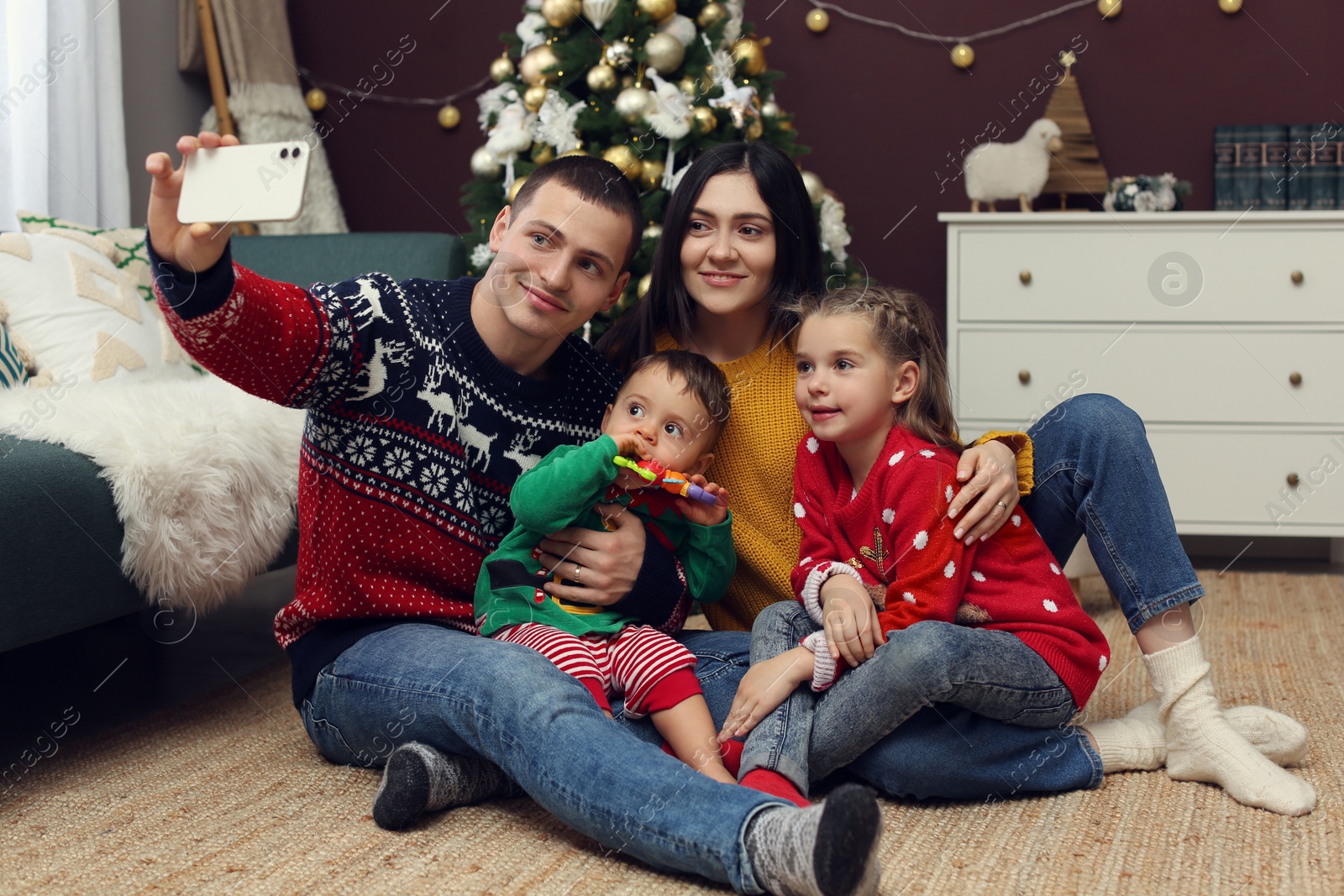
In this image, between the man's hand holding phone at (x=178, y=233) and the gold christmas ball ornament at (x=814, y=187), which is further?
the gold christmas ball ornament at (x=814, y=187)

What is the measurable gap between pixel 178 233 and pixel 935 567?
824mm

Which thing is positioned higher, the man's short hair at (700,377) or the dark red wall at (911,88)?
the dark red wall at (911,88)

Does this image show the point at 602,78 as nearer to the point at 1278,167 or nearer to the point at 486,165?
the point at 486,165

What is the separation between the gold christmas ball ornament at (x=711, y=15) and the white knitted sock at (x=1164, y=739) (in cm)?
171

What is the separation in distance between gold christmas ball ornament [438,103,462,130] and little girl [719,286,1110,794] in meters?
2.35

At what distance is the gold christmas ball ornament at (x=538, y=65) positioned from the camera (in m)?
2.34

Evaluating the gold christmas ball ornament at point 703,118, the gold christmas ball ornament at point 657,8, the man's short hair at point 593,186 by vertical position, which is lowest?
the man's short hair at point 593,186

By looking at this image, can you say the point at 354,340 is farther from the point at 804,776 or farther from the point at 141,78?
the point at 141,78

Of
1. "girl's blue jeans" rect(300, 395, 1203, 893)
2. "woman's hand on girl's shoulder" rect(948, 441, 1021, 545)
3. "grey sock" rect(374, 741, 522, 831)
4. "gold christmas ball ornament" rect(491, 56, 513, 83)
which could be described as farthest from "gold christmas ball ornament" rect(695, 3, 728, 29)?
"grey sock" rect(374, 741, 522, 831)

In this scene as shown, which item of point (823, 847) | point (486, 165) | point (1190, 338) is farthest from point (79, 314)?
point (1190, 338)

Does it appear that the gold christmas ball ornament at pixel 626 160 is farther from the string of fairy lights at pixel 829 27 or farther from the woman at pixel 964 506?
the woman at pixel 964 506

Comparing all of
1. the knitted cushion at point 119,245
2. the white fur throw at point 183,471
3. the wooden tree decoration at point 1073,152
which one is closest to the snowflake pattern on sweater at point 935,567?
the white fur throw at point 183,471

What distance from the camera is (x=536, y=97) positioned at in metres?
2.36

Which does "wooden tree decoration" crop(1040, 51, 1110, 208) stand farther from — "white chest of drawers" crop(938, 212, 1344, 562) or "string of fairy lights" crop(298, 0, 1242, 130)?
"white chest of drawers" crop(938, 212, 1344, 562)
